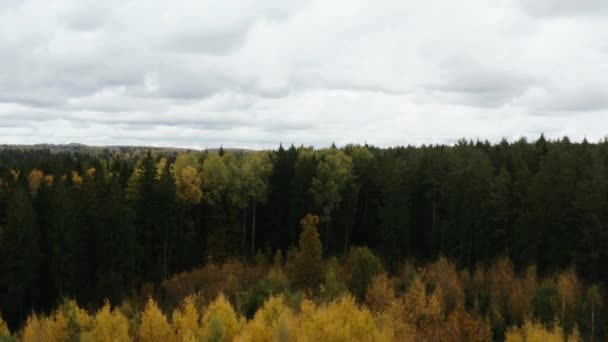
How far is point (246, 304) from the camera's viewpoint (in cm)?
5175

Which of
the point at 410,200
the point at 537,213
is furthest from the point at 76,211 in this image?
the point at 537,213

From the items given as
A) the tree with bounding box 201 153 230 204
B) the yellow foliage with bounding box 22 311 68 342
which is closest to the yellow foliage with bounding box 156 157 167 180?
the tree with bounding box 201 153 230 204

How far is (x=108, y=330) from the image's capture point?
41031 millimetres

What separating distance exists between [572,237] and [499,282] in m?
9.60

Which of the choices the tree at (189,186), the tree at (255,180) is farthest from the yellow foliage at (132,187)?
the tree at (255,180)

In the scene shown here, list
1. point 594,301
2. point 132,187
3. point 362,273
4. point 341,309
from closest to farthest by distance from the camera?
point 341,309 → point 594,301 → point 362,273 → point 132,187

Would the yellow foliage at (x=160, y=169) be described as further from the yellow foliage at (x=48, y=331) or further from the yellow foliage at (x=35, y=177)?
the yellow foliage at (x=48, y=331)

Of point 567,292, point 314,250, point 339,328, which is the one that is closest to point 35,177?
point 314,250

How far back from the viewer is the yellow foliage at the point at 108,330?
3931 cm

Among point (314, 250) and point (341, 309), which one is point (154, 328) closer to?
point (341, 309)

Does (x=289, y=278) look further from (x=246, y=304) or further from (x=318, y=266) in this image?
(x=246, y=304)

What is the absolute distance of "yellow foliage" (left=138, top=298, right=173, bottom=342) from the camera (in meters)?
40.8

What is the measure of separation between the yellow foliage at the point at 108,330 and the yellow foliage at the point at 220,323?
5.97 metres

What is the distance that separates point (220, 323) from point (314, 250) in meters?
25.8
